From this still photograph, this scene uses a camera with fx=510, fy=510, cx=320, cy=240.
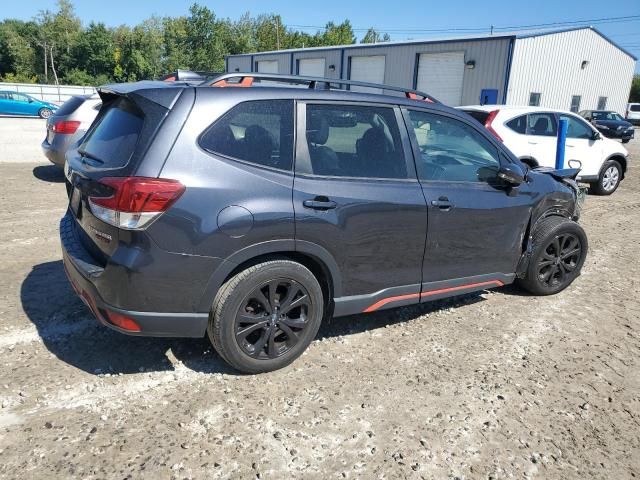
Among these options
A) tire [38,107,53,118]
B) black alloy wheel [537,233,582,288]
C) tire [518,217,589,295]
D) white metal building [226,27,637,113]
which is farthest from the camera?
tire [38,107,53,118]

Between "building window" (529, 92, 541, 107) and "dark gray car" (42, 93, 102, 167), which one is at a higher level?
"building window" (529, 92, 541, 107)

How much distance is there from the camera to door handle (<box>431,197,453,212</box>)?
3646 mm

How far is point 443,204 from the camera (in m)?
3.68

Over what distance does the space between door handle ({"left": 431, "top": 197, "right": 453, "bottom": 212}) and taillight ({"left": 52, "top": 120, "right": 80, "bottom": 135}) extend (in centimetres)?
678

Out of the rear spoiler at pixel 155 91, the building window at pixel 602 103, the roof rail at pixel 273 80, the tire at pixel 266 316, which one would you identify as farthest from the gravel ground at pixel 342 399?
the building window at pixel 602 103

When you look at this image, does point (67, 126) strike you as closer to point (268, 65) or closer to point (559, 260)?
point (559, 260)

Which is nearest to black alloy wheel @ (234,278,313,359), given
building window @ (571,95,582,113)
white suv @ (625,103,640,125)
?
building window @ (571,95,582,113)

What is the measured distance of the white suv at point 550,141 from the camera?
9047mm

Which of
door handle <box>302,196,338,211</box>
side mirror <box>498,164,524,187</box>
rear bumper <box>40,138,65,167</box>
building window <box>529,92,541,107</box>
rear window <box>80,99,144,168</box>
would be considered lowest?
rear bumper <box>40,138,65,167</box>

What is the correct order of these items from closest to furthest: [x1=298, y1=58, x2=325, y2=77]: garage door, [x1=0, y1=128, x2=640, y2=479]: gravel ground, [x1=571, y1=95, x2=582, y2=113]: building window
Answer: [x1=0, y1=128, x2=640, y2=479]: gravel ground, [x1=571, y1=95, x2=582, y2=113]: building window, [x1=298, y1=58, x2=325, y2=77]: garage door

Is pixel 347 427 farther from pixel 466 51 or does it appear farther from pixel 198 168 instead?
pixel 466 51

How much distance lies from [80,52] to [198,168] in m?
73.7

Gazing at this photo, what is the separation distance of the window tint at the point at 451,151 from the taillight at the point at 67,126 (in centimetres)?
654

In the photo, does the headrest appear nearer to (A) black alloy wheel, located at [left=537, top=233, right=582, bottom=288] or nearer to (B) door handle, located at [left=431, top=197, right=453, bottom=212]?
(B) door handle, located at [left=431, top=197, right=453, bottom=212]
